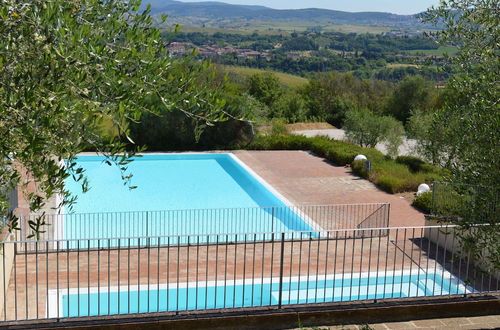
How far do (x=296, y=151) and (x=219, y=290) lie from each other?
18.3m

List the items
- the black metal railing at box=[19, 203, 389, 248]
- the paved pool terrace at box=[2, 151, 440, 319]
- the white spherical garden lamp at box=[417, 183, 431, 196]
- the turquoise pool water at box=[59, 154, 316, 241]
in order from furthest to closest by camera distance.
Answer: the white spherical garden lamp at box=[417, 183, 431, 196] → the turquoise pool water at box=[59, 154, 316, 241] → the black metal railing at box=[19, 203, 389, 248] → the paved pool terrace at box=[2, 151, 440, 319]

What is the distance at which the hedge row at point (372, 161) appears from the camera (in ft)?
69.3

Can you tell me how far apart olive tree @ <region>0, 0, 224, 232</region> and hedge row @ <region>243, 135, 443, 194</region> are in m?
15.1

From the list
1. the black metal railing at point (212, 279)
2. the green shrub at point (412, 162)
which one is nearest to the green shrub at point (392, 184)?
the green shrub at point (412, 162)

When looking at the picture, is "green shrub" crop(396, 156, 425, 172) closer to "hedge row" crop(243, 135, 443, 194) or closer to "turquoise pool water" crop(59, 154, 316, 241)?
"hedge row" crop(243, 135, 443, 194)

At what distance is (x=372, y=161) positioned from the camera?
24562 mm

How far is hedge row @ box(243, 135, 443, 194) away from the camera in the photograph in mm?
21109

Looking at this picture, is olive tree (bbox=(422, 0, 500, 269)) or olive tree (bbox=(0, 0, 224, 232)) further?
olive tree (bbox=(422, 0, 500, 269))

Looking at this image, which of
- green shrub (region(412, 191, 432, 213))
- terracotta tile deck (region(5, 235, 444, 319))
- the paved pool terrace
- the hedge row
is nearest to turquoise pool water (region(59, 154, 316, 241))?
the paved pool terrace

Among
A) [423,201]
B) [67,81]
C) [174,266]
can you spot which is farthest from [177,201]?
[67,81]

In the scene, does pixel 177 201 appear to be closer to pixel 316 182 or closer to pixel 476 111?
pixel 316 182

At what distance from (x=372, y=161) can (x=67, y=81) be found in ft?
69.0

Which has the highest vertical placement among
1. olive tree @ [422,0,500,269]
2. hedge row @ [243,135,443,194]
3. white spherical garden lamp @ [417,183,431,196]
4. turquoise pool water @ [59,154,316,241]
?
olive tree @ [422,0,500,269]

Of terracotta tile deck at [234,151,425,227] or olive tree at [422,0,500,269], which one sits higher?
olive tree at [422,0,500,269]
